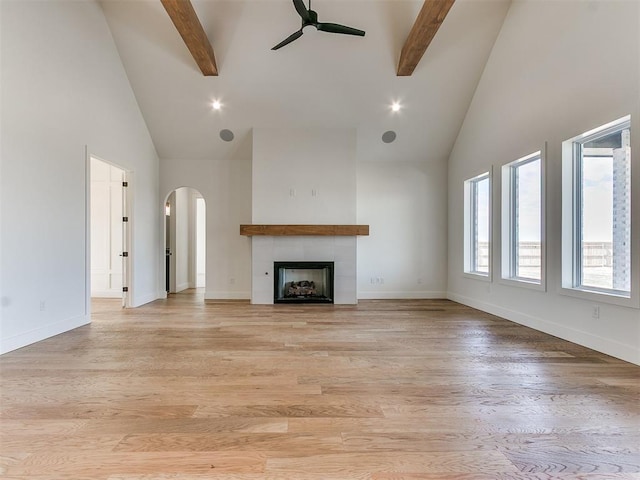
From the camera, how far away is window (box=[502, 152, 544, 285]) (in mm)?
4211

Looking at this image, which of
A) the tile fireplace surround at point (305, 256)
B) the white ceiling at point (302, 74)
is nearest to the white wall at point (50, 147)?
the white ceiling at point (302, 74)

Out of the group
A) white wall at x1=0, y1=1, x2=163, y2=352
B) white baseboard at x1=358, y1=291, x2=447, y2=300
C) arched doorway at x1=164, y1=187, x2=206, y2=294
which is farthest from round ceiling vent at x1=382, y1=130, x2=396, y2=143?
white wall at x1=0, y1=1, x2=163, y2=352

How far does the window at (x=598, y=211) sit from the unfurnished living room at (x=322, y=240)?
25 millimetres

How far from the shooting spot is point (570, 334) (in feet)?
11.6

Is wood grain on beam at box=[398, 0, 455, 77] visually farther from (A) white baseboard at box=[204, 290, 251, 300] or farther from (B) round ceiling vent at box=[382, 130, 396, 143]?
(A) white baseboard at box=[204, 290, 251, 300]

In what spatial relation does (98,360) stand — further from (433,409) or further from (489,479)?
(489,479)

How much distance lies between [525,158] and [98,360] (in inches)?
207

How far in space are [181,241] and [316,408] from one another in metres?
6.48

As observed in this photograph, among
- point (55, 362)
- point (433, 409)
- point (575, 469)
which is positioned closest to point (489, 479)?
point (575, 469)

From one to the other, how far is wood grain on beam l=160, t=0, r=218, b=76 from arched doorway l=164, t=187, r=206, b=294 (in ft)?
9.52

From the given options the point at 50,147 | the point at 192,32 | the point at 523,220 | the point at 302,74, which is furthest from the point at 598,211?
the point at 50,147

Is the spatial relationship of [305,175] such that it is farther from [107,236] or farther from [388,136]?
[107,236]

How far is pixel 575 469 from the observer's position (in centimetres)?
154

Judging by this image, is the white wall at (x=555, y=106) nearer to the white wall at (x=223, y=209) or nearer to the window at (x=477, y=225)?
the window at (x=477, y=225)
